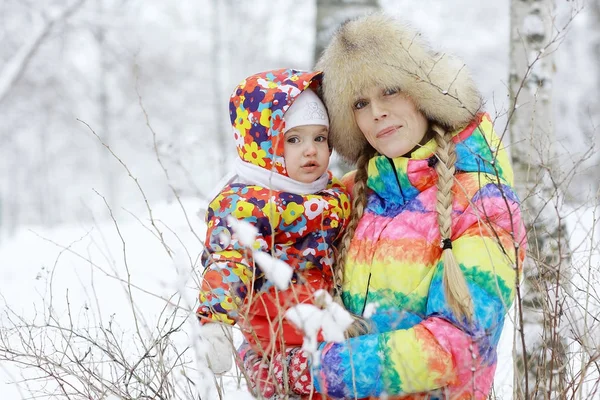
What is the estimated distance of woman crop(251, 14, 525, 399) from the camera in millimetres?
1770

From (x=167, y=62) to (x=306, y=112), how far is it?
1519 cm

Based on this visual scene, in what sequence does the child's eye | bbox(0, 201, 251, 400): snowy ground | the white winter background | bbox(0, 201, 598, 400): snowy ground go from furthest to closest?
the white winter background < bbox(0, 201, 251, 400): snowy ground < bbox(0, 201, 598, 400): snowy ground < the child's eye

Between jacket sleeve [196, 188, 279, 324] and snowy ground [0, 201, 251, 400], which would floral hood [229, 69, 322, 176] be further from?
snowy ground [0, 201, 251, 400]

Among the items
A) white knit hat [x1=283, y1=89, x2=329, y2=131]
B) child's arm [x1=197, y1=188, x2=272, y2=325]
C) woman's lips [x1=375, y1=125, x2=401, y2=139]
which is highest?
white knit hat [x1=283, y1=89, x2=329, y2=131]

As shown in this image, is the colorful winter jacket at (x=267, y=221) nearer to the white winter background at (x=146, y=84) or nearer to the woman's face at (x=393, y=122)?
the woman's face at (x=393, y=122)

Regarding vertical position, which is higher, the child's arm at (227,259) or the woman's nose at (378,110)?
the woman's nose at (378,110)

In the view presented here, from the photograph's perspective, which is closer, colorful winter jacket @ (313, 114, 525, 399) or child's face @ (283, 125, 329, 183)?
colorful winter jacket @ (313, 114, 525, 399)

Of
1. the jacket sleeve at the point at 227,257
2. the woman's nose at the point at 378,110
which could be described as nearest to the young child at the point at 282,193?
the jacket sleeve at the point at 227,257

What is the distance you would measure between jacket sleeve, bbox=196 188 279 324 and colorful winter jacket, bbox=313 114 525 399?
335 mm

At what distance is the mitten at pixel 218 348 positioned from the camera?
1843mm

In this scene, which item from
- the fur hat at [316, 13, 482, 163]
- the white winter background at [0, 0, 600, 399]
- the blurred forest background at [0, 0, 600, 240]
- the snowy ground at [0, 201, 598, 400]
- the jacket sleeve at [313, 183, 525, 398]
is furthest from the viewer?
the blurred forest background at [0, 0, 600, 240]

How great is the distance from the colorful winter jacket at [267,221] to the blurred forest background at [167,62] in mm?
4521

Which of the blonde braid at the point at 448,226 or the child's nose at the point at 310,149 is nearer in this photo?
the blonde braid at the point at 448,226

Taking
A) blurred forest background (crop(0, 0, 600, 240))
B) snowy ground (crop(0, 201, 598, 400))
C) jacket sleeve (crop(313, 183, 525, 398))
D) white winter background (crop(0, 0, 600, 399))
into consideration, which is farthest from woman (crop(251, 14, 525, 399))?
blurred forest background (crop(0, 0, 600, 240))
